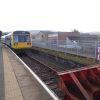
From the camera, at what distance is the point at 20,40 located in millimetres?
27156

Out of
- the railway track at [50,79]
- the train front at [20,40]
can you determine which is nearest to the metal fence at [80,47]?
the railway track at [50,79]

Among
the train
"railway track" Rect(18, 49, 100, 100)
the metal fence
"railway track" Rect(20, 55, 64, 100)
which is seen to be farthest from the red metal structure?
the train

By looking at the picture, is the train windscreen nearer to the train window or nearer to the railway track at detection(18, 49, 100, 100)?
the train window

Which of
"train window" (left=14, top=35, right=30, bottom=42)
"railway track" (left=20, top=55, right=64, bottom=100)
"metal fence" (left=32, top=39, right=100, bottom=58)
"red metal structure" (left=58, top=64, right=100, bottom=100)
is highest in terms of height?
"train window" (left=14, top=35, right=30, bottom=42)

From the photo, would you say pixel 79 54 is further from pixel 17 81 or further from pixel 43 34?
pixel 43 34

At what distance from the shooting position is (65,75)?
21.5 ft

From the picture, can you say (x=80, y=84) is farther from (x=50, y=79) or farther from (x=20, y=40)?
(x=20, y=40)

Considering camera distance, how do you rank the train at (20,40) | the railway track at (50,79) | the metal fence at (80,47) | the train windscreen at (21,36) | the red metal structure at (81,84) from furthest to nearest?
the train windscreen at (21,36) < the train at (20,40) < the metal fence at (80,47) < the railway track at (50,79) < the red metal structure at (81,84)

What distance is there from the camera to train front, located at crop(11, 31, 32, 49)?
87.9 ft

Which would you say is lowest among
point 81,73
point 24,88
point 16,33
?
point 24,88

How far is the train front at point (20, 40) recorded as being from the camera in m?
26.8

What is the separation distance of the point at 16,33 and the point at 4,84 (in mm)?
19105

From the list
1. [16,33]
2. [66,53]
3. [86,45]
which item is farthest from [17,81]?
[16,33]

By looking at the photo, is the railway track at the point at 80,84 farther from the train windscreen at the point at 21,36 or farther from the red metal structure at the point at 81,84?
the train windscreen at the point at 21,36
